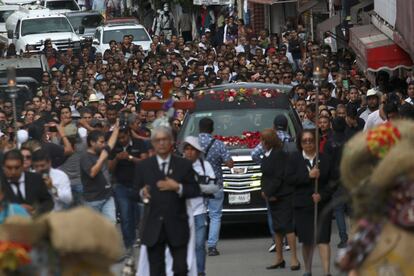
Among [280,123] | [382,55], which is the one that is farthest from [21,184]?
[382,55]

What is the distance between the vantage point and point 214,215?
18.1m

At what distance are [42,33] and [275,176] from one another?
28.1 metres

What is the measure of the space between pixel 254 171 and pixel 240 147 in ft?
1.52

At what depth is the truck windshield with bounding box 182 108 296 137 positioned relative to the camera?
66.6ft

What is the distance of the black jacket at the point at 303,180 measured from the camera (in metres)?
15.5

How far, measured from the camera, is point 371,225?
868 centimetres

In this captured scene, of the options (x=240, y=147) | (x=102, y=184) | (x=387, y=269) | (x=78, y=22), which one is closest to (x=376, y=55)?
(x=240, y=147)

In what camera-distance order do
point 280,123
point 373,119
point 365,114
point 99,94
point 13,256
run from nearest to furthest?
point 13,256 < point 280,123 < point 373,119 < point 365,114 < point 99,94

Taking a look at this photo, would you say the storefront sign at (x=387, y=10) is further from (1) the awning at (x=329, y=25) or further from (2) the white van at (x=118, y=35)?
(2) the white van at (x=118, y=35)

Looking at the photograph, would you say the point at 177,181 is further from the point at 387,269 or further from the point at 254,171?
the point at 254,171

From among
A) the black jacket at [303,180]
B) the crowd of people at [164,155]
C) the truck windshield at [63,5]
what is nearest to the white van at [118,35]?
the crowd of people at [164,155]

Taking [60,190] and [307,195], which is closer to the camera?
[60,190]

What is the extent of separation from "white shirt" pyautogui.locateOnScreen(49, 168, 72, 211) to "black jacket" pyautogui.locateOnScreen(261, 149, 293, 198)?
3.12 meters

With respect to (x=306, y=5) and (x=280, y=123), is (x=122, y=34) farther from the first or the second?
(x=280, y=123)
